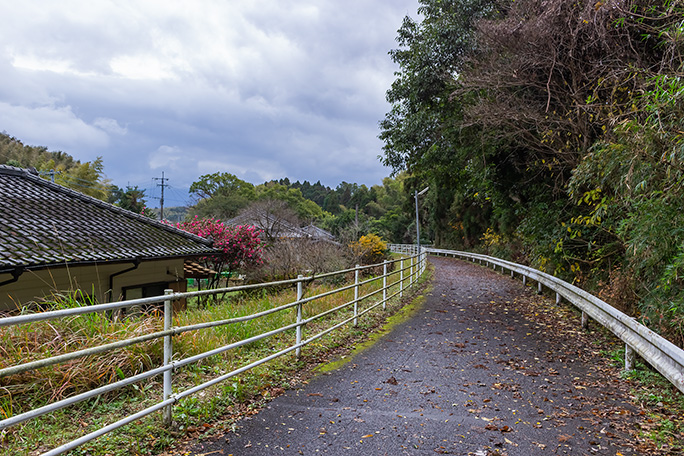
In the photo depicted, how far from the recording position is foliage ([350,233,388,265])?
77.2 ft

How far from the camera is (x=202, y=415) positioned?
3803mm

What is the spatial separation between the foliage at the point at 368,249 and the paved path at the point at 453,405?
16077 millimetres

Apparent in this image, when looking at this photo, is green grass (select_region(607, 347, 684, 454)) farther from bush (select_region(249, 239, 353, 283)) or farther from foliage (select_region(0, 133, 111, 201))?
foliage (select_region(0, 133, 111, 201))

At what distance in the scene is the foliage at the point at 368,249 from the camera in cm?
2352

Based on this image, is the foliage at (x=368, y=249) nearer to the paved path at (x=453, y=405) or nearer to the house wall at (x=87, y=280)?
the house wall at (x=87, y=280)

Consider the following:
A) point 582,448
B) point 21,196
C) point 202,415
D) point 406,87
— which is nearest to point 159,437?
point 202,415

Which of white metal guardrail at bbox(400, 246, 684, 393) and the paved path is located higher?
white metal guardrail at bbox(400, 246, 684, 393)

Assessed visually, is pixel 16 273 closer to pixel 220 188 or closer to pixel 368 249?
pixel 368 249

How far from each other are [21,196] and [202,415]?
1028 centimetres

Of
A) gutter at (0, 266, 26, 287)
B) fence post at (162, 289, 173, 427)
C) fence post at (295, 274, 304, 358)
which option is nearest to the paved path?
fence post at (162, 289, 173, 427)

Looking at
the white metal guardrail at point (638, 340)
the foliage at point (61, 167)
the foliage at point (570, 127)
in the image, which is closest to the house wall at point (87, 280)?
the white metal guardrail at point (638, 340)

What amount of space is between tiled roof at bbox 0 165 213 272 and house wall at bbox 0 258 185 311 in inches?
19.1

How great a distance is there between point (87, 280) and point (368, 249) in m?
15.9

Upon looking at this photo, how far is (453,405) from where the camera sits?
4348 millimetres
